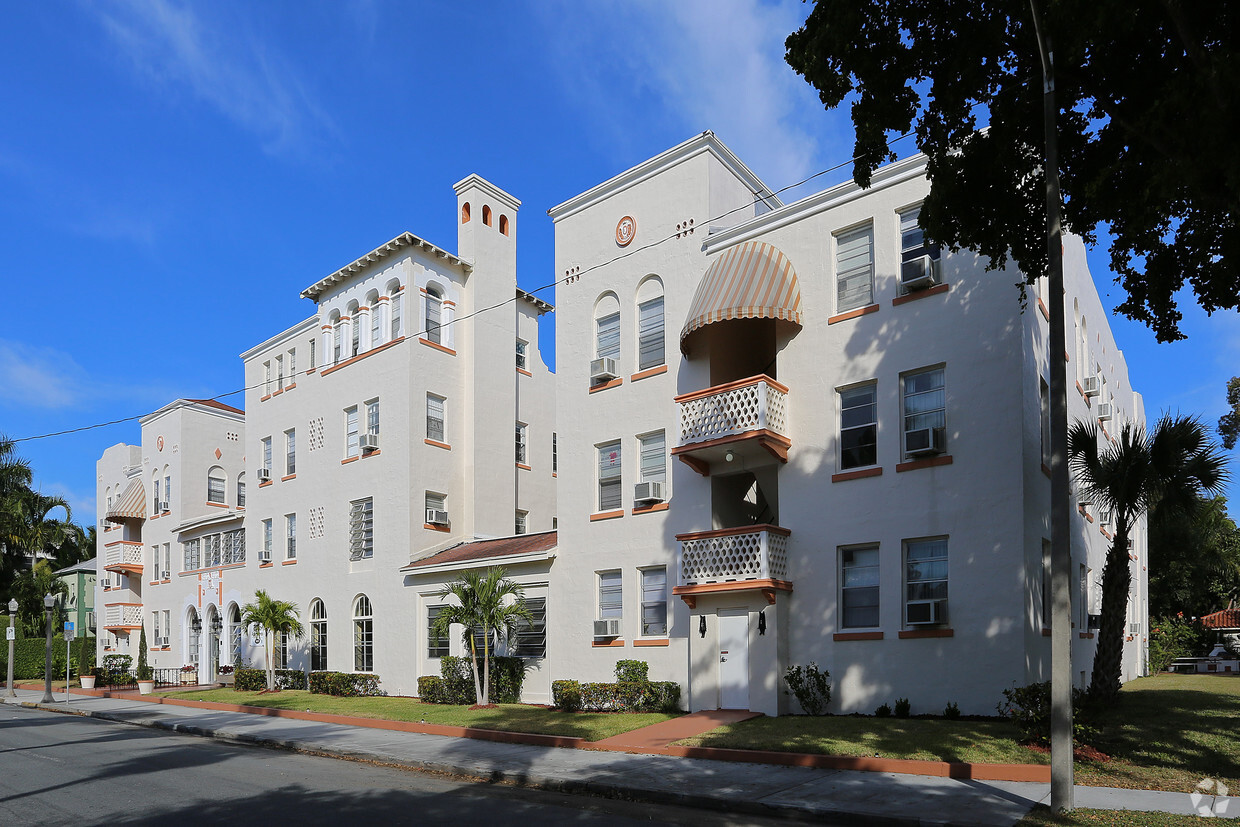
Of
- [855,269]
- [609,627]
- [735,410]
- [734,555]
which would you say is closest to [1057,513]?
[734,555]

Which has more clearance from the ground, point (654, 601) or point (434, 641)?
point (654, 601)

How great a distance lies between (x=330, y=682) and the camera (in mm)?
29766

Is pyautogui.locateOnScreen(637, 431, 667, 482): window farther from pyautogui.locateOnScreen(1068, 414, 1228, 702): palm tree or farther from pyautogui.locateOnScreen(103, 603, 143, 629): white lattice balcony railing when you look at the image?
pyautogui.locateOnScreen(103, 603, 143, 629): white lattice balcony railing

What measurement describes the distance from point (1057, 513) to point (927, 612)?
25.0ft

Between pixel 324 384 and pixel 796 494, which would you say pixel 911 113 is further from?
pixel 324 384

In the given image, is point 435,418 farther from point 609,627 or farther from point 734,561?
point 734,561

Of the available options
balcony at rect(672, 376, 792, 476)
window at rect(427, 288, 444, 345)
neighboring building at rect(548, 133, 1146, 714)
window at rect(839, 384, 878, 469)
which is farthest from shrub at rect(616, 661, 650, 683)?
window at rect(427, 288, 444, 345)

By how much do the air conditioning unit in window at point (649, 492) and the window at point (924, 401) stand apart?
6.31 metres

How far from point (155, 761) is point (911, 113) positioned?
17.3 metres

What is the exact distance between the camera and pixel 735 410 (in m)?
20.0

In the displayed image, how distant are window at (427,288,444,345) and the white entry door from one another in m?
16.0

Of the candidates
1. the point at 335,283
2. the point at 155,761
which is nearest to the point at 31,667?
the point at 335,283

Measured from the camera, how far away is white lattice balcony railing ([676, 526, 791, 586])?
19.3m

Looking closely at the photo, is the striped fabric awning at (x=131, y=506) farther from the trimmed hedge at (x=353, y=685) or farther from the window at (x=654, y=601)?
the window at (x=654, y=601)
